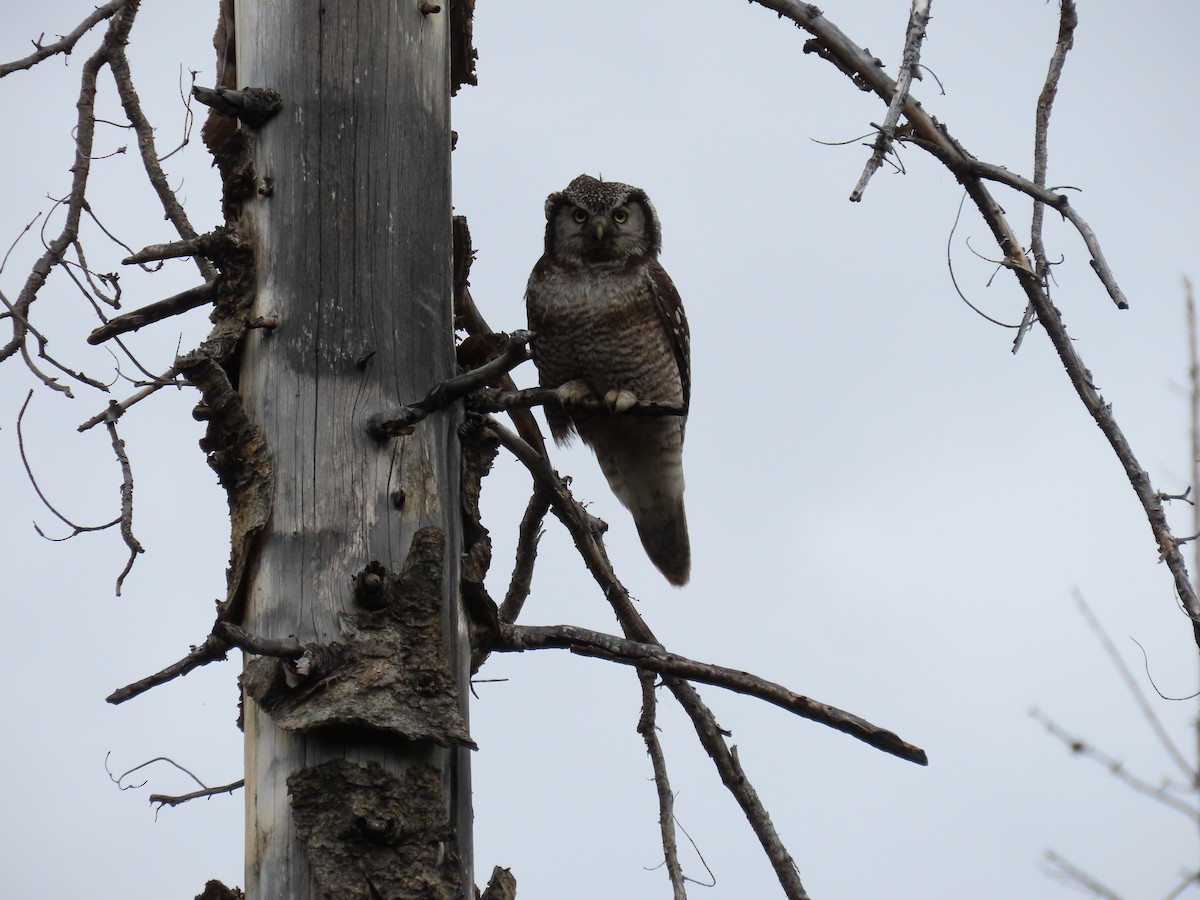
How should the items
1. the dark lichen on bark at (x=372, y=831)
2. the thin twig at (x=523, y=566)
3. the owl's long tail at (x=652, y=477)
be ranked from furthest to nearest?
the owl's long tail at (x=652, y=477)
the thin twig at (x=523, y=566)
the dark lichen on bark at (x=372, y=831)

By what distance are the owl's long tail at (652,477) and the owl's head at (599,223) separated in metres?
0.71

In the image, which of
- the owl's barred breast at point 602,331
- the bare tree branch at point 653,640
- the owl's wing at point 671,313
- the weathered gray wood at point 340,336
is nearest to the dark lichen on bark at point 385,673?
the weathered gray wood at point 340,336

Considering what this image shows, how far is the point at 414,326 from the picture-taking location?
276 centimetres

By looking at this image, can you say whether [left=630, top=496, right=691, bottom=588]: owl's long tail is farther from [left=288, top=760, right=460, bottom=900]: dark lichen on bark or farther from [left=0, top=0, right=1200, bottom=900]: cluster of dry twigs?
[left=288, top=760, right=460, bottom=900]: dark lichen on bark

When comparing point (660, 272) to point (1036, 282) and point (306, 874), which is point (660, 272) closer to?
point (1036, 282)

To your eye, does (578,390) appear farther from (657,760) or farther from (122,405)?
(122,405)

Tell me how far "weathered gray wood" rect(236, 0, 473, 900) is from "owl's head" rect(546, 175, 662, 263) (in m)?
2.22

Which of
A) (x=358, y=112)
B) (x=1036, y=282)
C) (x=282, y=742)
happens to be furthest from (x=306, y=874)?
(x=1036, y=282)

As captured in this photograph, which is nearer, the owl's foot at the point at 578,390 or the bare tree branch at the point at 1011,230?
the bare tree branch at the point at 1011,230

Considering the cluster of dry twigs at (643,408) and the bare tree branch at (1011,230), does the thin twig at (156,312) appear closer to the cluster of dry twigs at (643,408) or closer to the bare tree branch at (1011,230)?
the cluster of dry twigs at (643,408)

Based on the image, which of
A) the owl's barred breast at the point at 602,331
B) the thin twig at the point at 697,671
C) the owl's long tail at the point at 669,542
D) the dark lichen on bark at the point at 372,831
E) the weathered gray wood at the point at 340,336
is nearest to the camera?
the dark lichen on bark at the point at 372,831

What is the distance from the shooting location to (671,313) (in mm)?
5262

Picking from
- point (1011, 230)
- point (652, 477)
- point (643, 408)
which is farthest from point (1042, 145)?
point (652, 477)

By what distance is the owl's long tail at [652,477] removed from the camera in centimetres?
540
